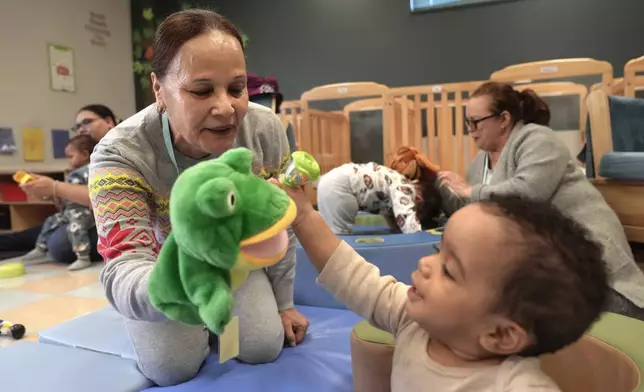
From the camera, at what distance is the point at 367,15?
4.37 metres

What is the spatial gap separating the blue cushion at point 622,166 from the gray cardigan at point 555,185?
31 centimetres

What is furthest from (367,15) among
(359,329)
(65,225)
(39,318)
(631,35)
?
(359,329)

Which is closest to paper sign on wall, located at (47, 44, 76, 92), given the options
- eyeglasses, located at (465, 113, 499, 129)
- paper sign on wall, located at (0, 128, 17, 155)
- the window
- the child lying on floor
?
paper sign on wall, located at (0, 128, 17, 155)

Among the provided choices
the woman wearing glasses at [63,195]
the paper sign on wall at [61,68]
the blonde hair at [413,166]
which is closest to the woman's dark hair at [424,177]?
the blonde hair at [413,166]

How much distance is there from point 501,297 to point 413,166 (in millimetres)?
1801

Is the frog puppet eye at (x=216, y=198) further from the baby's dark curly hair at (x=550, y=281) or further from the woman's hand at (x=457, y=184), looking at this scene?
the woman's hand at (x=457, y=184)

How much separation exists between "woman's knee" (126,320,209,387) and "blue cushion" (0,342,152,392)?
8cm

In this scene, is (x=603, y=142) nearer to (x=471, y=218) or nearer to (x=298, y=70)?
(x=471, y=218)

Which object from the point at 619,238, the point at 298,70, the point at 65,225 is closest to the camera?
the point at 619,238

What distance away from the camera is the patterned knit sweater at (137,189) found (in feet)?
2.86

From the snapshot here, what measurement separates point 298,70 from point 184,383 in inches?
152

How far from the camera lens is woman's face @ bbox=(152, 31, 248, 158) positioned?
37.7 inches

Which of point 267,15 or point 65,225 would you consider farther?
point 267,15

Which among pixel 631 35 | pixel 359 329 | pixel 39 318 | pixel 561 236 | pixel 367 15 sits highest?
pixel 367 15
